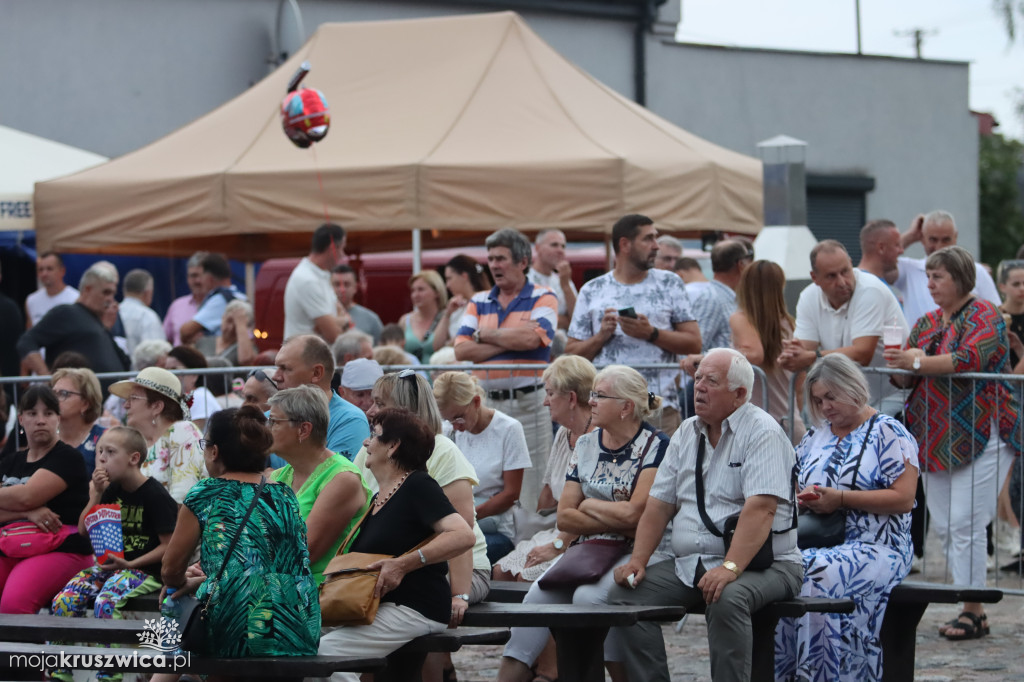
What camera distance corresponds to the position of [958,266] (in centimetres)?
709

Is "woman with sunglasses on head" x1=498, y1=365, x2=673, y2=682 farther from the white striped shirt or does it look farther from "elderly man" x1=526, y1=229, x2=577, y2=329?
"elderly man" x1=526, y1=229, x2=577, y2=329

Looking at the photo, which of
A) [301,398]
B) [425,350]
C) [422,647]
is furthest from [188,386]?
[422,647]

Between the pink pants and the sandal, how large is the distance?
4.36 m

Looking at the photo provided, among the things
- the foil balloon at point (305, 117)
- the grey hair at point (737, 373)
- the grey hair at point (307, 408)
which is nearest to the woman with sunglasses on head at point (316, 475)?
the grey hair at point (307, 408)

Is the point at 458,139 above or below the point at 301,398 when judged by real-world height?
above

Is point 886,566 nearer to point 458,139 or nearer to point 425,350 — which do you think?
point 425,350

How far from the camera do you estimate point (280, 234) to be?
1341cm

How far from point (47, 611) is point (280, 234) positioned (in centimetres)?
714

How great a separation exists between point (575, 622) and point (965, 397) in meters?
2.81

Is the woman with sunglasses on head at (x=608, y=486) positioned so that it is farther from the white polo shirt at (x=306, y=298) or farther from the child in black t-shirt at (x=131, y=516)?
the white polo shirt at (x=306, y=298)

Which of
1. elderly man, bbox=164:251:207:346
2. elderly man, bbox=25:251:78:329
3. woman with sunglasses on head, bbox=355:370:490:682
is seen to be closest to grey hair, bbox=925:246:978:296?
woman with sunglasses on head, bbox=355:370:490:682

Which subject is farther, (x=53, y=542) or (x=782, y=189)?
(x=782, y=189)

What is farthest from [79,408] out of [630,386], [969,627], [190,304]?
[969,627]

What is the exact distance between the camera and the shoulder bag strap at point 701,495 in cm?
557
